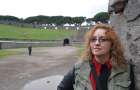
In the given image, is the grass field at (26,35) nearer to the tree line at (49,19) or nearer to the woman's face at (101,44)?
the tree line at (49,19)

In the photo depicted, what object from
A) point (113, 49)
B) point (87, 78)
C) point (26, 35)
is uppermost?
point (113, 49)

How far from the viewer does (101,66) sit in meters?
2.84

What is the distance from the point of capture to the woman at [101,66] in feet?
8.99

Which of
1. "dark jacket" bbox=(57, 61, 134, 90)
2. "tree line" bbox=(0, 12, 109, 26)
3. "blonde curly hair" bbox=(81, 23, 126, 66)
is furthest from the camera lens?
"tree line" bbox=(0, 12, 109, 26)

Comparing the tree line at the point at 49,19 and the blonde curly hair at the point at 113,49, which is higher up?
the blonde curly hair at the point at 113,49

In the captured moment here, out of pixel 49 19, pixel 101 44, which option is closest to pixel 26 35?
pixel 49 19

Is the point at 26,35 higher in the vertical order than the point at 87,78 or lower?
lower

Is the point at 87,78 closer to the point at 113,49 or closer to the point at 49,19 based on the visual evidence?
the point at 113,49

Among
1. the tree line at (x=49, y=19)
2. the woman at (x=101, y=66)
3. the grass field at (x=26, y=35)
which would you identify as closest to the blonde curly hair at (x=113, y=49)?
the woman at (x=101, y=66)

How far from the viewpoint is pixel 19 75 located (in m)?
18.9

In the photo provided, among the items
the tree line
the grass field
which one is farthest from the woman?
the tree line

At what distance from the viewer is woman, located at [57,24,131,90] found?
2.74m

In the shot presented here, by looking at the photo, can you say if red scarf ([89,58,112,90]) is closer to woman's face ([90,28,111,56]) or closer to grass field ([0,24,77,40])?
woman's face ([90,28,111,56])

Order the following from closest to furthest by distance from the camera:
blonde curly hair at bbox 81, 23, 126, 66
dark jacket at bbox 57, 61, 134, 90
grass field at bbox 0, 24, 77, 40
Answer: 1. dark jacket at bbox 57, 61, 134, 90
2. blonde curly hair at bbox 81, 23, 126, 66
3. grass field at bbox 0, 24, 77, 40
